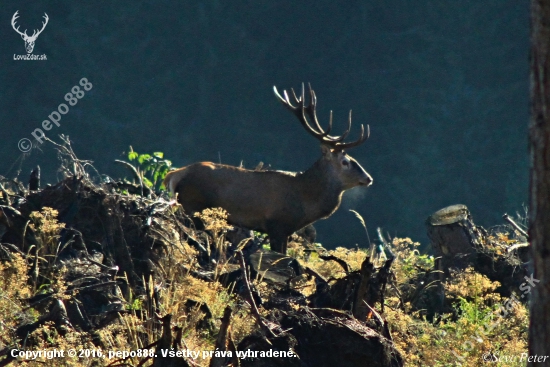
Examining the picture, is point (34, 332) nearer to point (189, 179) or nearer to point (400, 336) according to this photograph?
point (400, 336)

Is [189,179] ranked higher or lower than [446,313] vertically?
higher

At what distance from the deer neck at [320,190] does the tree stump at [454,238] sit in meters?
2.35

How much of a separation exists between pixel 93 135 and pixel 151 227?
972 inches

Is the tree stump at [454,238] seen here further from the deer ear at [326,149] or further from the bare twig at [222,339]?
the bare twig at [222,339]

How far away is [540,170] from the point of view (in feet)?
16.2

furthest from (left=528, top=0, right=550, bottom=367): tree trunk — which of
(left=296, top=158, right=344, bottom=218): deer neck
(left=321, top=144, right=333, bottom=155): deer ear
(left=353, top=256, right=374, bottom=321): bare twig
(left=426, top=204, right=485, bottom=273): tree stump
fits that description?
(left=321, top=144, right=333, bottom=155): deer ear

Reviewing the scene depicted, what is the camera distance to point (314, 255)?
1138 cm

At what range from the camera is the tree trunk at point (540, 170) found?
4922 millimetres

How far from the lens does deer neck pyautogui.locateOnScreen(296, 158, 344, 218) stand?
12.6 metres

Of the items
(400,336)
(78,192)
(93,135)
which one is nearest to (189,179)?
(78,192)

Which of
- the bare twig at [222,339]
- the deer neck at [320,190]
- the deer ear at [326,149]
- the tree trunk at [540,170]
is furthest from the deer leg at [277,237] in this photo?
the tree trunk at [540,170]

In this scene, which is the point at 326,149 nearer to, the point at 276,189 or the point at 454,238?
the point at 276,189

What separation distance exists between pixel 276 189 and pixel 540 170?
7.64 meters

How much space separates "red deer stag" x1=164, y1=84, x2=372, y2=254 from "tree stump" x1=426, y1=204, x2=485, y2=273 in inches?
81.0
